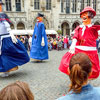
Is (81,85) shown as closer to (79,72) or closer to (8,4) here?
(79,72)

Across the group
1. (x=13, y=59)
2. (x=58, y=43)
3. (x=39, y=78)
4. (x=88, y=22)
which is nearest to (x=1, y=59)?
(x=13, y=59)

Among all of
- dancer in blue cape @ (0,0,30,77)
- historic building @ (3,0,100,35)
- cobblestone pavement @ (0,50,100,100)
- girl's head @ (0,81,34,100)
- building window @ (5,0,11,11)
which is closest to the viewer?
girl's head @ (0,81,34,100)

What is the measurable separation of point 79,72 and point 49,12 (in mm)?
22484

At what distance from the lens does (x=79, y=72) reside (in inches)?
55.6

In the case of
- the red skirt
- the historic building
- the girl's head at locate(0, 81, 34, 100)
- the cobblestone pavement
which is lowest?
the cobblestone pavement

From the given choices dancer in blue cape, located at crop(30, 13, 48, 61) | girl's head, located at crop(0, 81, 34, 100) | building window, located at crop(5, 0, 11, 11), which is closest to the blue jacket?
girl's head, located at crop(0, 81, 34, 100)

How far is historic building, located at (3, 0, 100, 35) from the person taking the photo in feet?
72.2

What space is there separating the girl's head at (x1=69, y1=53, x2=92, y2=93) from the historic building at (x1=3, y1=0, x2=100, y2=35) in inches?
839

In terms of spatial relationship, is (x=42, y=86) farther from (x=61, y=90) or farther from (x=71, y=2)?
(x=71, y=2)

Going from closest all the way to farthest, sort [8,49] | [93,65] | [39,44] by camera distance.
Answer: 1. [93,65]
2. [8,49]
3. [39,44]

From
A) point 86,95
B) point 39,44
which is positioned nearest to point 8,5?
point 39,44

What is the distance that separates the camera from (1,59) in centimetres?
431

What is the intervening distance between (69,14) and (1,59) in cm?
2111

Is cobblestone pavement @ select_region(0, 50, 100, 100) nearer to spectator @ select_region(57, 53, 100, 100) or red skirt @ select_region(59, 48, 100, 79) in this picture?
red skirt @ select_region(59, 48, 100, 79)
